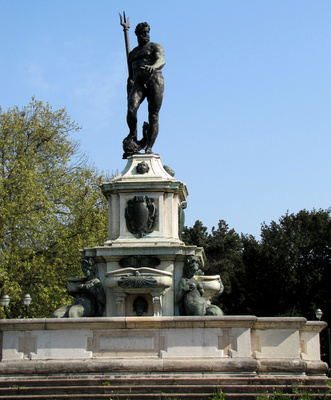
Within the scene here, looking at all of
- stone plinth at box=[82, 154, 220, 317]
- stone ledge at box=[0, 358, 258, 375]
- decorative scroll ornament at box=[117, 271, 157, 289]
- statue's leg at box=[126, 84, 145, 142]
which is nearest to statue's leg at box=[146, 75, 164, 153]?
statue's leg at box=[126, 84, 145, 142]

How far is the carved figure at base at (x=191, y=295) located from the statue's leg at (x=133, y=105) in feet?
12.0

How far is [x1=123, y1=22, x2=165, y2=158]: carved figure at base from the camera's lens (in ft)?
48.1

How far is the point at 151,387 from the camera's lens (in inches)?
399

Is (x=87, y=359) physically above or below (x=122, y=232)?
below

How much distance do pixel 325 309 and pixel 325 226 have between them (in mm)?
6768

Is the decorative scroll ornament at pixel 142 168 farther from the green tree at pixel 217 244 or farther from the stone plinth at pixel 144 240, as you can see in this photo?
the green tree at pixel 217 244

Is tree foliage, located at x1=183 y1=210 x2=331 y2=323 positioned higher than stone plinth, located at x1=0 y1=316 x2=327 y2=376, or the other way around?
tree foliage, located at x1=183 y1=210 x2=331 y2=323

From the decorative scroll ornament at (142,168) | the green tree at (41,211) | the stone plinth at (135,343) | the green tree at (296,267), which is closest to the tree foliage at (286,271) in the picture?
the green tree at (296,267)

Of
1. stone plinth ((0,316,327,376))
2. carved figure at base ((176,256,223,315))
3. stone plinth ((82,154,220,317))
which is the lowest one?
stone plinth ((0,316,327,376))

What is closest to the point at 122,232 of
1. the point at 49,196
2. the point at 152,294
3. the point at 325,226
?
the point at 152,294

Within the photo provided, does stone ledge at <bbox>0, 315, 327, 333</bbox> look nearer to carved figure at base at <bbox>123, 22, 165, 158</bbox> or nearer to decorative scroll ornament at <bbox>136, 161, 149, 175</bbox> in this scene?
decorative scroll ornament at <bbox>136, 161, 149, 175</bbox>

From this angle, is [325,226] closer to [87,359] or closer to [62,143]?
[62,143]

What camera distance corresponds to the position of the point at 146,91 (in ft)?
48.9

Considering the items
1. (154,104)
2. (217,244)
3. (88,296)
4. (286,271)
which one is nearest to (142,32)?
(154,104)
